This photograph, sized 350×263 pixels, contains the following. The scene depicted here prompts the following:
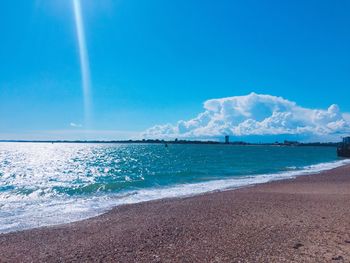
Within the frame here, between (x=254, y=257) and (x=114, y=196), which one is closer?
(x=254, y=257)

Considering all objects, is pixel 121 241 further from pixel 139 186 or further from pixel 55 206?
pixel 139 186

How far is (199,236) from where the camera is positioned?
1059 cm

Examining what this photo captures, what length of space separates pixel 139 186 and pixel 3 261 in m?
20.5

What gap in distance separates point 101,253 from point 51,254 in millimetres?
1470

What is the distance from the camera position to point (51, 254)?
943 centimetres

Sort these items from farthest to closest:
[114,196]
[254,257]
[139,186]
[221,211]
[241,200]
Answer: [139,186] < [114,196] < [241,200] < [221,211] < [254,257]

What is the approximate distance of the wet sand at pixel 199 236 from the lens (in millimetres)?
8758

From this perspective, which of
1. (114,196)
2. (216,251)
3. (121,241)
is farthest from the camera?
(114,196)

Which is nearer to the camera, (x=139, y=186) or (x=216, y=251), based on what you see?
(x=216, y=251)

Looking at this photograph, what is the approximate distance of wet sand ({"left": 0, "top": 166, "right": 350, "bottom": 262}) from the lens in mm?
8758

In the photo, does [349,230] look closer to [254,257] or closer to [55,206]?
[254,257]

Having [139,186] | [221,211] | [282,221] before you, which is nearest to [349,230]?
[282,221]

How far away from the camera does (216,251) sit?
29.3 ft

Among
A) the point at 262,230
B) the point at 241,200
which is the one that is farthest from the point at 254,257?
the point at 241,200
